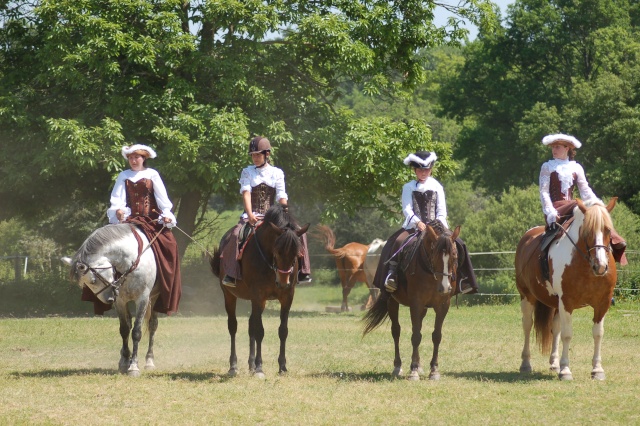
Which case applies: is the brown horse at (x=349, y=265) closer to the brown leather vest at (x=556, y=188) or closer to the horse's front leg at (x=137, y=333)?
the horse's front leg at (x=137, y=333)

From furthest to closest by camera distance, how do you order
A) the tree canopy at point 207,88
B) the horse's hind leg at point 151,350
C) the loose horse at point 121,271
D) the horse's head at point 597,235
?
the tree canopy at point 207,88
the horse's hind leg at point 151,350
the loose horse at point 121,271
the horse's head at point 597,235

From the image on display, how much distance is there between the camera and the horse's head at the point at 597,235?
34.8ft

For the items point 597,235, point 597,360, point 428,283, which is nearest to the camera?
point 597,235

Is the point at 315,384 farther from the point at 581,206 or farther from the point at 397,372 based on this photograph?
the point at 581,206

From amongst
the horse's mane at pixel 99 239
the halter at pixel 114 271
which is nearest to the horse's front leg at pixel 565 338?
the halter at pixel 114 271

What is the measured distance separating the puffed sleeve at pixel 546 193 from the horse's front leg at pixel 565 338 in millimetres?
1092

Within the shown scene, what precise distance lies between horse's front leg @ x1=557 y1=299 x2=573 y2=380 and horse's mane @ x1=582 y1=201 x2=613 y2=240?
1.03 m

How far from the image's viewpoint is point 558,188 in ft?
39.2

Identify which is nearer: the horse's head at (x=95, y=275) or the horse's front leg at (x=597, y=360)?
the horse's front leg at (x=597, y=360)

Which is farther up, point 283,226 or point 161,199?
point 161,199

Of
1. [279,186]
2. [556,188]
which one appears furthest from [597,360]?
[279,186]

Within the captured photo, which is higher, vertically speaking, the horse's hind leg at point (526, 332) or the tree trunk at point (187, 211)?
the tree trunk at point (187, 211)

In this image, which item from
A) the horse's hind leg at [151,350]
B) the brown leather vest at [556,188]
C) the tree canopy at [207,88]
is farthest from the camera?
the tree canopy at [207,88]

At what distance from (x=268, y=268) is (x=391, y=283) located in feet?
4.83
